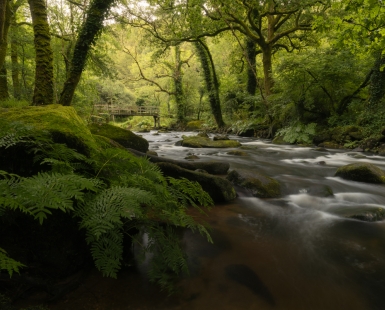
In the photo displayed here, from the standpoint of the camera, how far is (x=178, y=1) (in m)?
12.9

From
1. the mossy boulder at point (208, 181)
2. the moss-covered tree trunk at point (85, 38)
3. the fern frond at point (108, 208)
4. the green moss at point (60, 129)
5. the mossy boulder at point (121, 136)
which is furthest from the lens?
the moss-covered tree trunk at point (85, 38)

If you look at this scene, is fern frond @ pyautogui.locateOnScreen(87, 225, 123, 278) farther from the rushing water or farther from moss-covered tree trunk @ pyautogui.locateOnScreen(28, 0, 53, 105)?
moss-covered tree trunk @ pyautogui.locateOnScreen(28, 0, 53, 105)

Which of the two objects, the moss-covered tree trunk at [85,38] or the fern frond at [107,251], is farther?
the moss-covered tree trunk at [85,38]

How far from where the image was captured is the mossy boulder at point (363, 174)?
5.36 meters

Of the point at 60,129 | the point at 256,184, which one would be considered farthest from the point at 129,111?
the point at 60,129

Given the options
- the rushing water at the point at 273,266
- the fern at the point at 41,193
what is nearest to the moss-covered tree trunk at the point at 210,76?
the rushing water at the point at 273,266

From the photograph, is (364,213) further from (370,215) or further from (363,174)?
(363,174)

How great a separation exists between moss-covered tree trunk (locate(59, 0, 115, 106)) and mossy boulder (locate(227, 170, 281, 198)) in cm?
708

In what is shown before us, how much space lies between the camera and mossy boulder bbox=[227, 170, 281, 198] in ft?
14.8

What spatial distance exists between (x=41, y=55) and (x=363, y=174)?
930 cm

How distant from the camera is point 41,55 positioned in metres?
6.93

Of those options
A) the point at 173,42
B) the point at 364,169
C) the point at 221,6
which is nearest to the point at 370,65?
the point at 221,6

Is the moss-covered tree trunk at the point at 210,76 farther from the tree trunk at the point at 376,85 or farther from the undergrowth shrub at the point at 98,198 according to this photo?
the undergrowth shrub at the point at 98,198

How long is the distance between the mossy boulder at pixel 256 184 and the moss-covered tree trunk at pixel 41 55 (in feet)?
19.6
